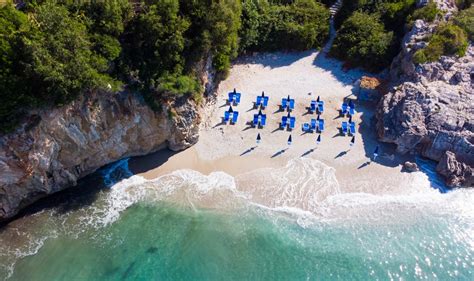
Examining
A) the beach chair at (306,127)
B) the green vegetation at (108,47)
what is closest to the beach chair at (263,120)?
the beach chair at (306,127)

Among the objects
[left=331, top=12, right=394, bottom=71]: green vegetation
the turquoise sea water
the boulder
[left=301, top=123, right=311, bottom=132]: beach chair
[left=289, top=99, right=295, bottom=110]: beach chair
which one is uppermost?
[left=331, top=12, right=394, bottom=71]: green vegetation

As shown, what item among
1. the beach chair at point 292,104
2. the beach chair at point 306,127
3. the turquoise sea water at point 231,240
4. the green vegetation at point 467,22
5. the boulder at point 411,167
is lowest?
the turquoise sea water at point 231,240

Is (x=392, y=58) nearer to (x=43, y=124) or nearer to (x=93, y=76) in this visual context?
(x=93, y=76)

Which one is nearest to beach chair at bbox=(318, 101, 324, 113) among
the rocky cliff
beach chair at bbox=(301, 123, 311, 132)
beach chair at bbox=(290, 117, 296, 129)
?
beach chair at bbox=(301, 123, 311, 132)

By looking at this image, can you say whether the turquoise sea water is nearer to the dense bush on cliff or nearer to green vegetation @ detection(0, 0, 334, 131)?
green vegetation @ detection(0, 0, 334, 131)

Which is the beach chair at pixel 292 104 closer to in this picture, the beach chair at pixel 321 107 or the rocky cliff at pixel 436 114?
the beach chair at pixel 321 107
